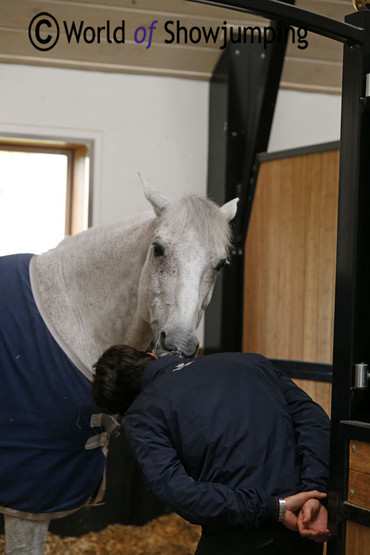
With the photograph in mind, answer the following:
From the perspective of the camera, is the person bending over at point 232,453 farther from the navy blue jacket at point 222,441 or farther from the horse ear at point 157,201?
the horse ear at point 157,201

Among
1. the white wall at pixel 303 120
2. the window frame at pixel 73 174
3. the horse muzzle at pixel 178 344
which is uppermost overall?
the white wall at pixel 303 120

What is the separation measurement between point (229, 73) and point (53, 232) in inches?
49.1

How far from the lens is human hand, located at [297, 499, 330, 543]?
4.18 ft

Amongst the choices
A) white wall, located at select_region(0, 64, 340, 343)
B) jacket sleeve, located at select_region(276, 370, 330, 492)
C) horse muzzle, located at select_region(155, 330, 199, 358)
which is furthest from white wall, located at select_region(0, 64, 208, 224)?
jacket sleeve, located at select_region(276, 370, 330, 492)

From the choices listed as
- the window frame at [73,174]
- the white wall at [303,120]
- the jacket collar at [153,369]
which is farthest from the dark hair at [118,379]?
the white wall at [303,120]

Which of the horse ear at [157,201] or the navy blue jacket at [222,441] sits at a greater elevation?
the horse ear at [157,201]

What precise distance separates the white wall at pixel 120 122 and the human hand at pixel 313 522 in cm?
242

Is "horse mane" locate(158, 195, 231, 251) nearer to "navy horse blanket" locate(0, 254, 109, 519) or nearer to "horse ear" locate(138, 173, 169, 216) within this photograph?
"horse ear" locate(138, 173, 169, 216)

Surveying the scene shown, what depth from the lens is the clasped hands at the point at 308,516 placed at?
1.27 meters

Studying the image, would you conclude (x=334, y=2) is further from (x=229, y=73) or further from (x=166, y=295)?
(x=166, y=295)

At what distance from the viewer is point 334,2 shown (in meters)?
2.90

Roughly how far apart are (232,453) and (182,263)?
2.21ft

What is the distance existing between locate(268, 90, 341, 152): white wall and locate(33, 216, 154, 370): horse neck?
78.1 inches

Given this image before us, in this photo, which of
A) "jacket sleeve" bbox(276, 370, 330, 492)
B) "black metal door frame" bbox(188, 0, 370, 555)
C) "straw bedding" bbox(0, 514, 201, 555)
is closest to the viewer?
"black metal door frame" bbox(188, 0, 370, 555)
